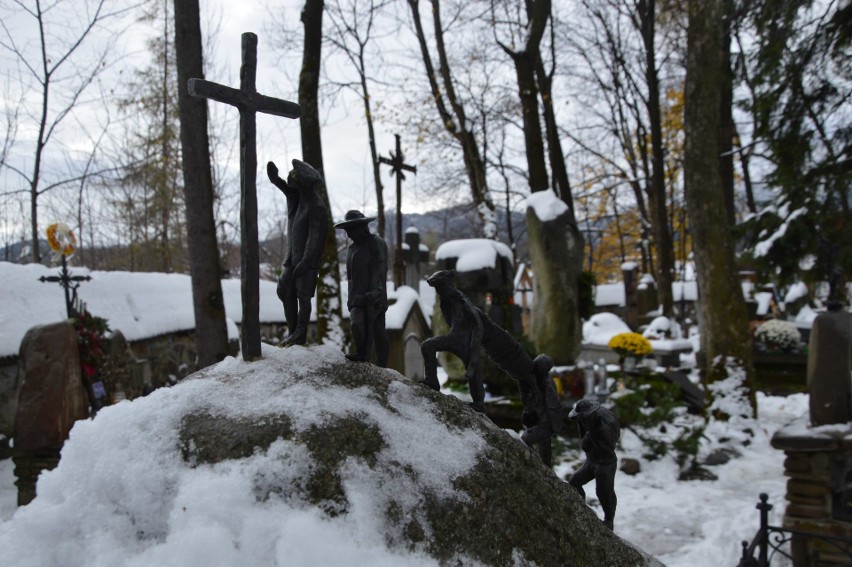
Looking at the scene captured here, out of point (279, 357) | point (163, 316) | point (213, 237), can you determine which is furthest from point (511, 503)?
point (163, 316)

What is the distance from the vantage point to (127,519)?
179 centimetres

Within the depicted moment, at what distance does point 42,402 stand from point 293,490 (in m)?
5.70

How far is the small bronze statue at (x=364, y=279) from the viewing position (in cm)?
281

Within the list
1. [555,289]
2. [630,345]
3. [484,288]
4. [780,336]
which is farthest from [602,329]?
[484,288]

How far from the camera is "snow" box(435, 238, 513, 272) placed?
11.5 meters

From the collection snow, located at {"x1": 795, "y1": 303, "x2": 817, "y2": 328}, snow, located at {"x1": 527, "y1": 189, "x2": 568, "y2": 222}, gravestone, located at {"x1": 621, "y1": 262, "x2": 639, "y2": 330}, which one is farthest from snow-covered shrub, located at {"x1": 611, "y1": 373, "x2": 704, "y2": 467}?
gravestone, located at {"x1": 621, "y1": 262, "x2": 639, "y2": 330}

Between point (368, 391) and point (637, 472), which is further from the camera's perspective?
point (637, 472)

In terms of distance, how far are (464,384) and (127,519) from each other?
9.46 metres

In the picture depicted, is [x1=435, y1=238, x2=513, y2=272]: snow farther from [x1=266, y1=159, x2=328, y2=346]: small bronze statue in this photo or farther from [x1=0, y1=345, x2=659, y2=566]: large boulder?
[x1=0, y1=345, x2=659, y2=566]: large boulder

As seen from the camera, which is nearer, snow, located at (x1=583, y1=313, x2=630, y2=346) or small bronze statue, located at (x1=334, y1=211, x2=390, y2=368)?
A: small bronze statue, located at (x1=334, y1=211, x2=390, y2=368)

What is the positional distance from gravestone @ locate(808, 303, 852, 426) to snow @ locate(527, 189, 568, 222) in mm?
6536

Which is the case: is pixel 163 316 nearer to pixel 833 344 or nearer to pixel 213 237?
pixel 213 237

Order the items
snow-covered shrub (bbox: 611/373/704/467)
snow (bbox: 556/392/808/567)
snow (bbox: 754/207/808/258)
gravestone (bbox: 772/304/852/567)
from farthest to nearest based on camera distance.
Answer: snow (bbox: 754/207/808/258)
snow-covered shrub (bbox: 611/373/704/467)
snow (bbox: 556/392/808/567)
gravestone (bbox: 772/304/852/567)

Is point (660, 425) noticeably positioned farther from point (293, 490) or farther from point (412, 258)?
point (412, 258)
